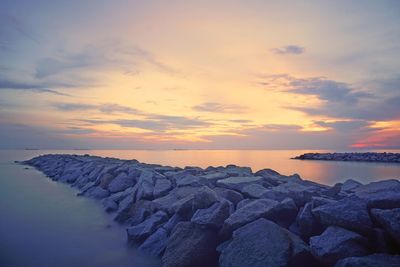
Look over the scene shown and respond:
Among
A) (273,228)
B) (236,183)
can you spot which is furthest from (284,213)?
(236,183)

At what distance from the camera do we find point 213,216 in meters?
4.77

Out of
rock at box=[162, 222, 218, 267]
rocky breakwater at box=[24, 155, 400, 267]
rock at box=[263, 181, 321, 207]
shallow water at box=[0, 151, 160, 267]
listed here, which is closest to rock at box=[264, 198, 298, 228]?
rocky breakwater at box=[24, 155, 400, 267]

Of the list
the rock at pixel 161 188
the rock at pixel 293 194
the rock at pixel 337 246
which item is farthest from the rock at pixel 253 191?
the rock at pixel 337 246

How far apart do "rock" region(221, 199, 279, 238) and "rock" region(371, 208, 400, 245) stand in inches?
59.3

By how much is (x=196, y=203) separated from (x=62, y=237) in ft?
9.22

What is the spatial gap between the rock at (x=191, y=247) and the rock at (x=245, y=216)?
0.27 metres

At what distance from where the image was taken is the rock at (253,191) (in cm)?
613

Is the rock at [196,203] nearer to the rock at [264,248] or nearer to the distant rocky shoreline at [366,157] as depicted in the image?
the rock at [264,248]

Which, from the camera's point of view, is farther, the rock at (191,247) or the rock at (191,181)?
the rock at (191,181)

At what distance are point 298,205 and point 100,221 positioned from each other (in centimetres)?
451

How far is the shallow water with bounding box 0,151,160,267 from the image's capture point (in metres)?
5.02

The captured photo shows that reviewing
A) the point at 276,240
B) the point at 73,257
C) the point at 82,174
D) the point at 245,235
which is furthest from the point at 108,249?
the point at 82,174

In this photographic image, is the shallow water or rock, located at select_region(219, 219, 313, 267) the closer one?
rock, located at select_region(219, 219, 313, 267)

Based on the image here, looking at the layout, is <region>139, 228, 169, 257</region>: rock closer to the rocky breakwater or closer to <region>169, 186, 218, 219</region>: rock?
the rocky breakwater
